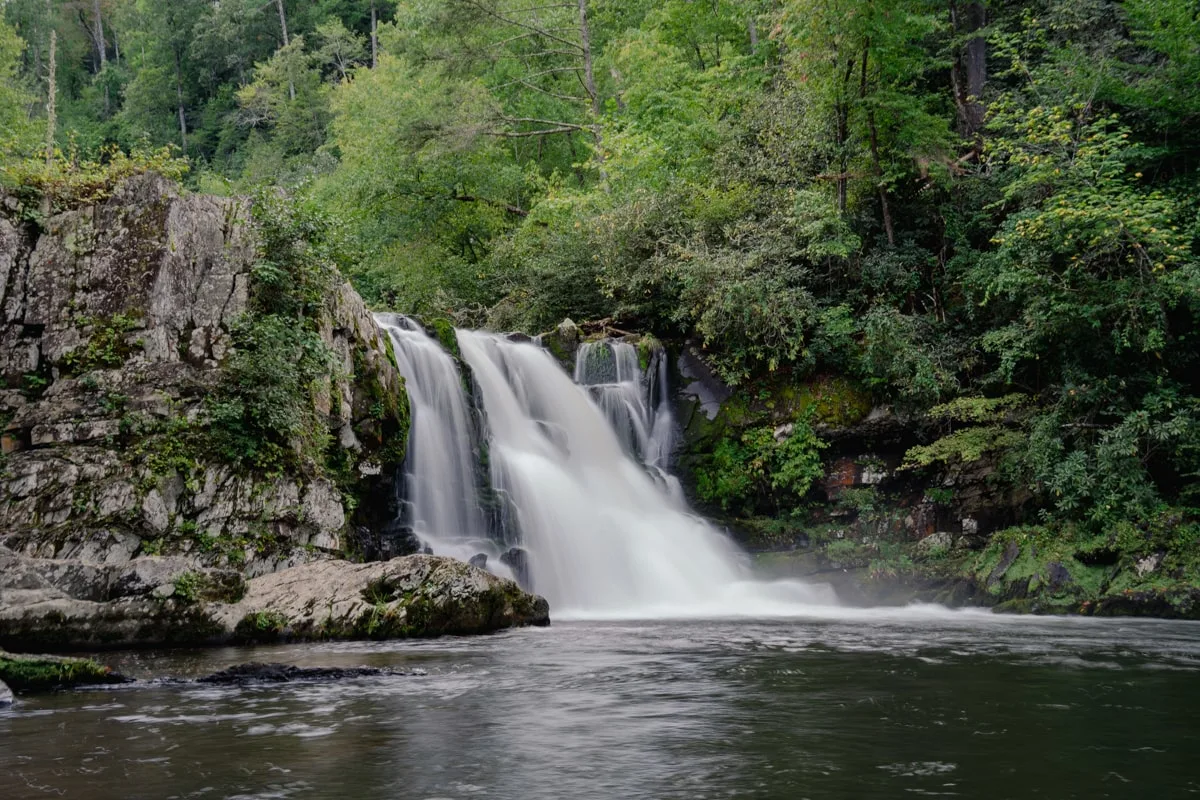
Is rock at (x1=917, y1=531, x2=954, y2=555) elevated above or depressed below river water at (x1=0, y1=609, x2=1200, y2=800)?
above

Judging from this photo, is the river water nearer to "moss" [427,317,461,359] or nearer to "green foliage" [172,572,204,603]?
"green foliage" [172,572,204,603]

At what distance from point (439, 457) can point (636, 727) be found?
9.96 m

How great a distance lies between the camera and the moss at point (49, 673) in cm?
725

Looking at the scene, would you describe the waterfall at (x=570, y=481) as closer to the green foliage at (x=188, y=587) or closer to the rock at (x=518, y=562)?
the rock at (x=518, y=562)

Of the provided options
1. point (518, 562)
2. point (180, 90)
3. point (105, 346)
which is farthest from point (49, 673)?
point (180, 90)

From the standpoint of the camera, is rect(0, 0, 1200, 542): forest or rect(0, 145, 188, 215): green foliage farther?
rect(0, 0, 1200, 542): forest

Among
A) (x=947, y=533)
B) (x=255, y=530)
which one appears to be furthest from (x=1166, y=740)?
(x=947, y=533)

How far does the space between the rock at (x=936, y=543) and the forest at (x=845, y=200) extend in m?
1.49

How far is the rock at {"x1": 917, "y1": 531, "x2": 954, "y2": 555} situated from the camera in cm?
1580

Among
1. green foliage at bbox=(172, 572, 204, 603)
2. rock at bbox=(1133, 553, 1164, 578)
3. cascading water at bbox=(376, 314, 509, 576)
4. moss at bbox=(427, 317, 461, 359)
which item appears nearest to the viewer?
green foliage at bbox=(172, 572, 204, 603)

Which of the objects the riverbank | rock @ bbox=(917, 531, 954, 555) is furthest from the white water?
rock @ bbox=(917, 531, 954, 555)

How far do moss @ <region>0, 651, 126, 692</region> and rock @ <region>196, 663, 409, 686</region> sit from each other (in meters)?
0.83

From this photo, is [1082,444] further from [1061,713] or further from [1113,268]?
[1061,713]

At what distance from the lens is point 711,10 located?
28.7 metres
